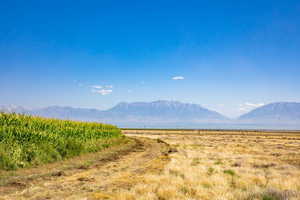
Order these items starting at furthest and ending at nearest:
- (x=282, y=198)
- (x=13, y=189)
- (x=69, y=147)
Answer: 1. (x=69, y=147)
2. (x=13, y=189)
3. (x=282, y=198)

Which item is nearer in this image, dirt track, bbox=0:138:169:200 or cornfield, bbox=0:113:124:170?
dirt track, bbox=0:138:169:200

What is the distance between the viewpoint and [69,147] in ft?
59.8

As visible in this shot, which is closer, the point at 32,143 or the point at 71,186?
the point at 71,186

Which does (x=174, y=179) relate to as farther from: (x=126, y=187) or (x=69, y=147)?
(x=69, y=147)

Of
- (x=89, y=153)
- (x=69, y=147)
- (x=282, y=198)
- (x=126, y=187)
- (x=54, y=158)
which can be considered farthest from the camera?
(x=89, y=153)

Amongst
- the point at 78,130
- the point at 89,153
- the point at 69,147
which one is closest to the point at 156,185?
the point at 69,147

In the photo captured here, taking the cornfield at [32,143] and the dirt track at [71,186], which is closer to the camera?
the dirt track at [71,186]

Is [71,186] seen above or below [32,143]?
below

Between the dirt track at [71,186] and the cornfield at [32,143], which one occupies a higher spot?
the cornfield at [32,143]

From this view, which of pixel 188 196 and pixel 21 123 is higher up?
pixel 21 123

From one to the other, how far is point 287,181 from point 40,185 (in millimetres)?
10330

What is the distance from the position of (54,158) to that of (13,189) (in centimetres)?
698

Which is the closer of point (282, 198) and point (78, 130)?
point (282, 198)

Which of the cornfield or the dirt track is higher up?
the cornfield
